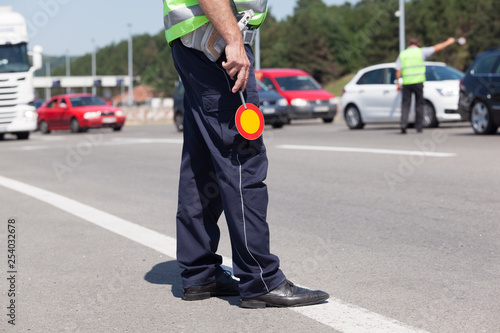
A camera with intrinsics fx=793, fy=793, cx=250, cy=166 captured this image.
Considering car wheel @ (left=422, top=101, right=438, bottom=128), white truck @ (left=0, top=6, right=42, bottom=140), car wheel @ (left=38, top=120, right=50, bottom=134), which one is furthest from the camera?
car wheel @ (left=38, top=120, right=50, bottom=134)

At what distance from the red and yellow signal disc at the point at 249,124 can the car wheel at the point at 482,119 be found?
38.2ft

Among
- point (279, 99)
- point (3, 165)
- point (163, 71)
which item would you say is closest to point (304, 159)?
point (3, 165)

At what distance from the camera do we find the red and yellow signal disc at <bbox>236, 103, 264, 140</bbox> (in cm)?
348

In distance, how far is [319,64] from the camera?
124188 millimetres

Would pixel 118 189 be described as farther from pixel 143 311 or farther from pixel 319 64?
pixel 319 64

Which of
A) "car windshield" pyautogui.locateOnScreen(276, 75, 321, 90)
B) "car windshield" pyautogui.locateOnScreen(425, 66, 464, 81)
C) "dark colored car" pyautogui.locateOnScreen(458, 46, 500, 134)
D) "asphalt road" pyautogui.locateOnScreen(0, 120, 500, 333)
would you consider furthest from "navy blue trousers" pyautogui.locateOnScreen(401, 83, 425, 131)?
"car windshield" pyautogui.locateOnScreen(276, 75, 321, 90)

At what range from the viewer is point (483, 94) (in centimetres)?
1433

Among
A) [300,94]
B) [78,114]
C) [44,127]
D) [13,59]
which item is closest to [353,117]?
[300,94]

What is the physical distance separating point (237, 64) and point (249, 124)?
0.27 metres

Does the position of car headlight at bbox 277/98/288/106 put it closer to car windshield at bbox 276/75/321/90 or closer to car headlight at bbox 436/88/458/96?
car windshield at bbox 276/75/321/90

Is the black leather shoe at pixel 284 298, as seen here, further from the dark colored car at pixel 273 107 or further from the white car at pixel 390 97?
the dark colored car at pixel 273 107

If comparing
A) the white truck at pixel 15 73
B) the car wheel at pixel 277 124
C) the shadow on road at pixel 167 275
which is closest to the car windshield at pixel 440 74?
the car wheel at pixel 277 124

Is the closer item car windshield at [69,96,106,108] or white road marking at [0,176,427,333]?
white road marking at [0,176,427,333]

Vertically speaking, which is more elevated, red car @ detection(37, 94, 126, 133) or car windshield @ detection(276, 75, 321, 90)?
car windshield @ detection(276, 75, 321, 90)
